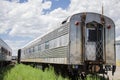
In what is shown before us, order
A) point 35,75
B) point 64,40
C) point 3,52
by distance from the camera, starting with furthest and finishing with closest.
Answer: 1. point 3,52
2. point 35,75
3. point 64,40

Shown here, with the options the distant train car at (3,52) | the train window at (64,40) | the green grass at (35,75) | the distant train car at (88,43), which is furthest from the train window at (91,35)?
the distant train car at (3,52)

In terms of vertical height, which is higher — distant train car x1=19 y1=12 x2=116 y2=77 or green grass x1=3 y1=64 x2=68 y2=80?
distant train car x1=19 y1=12 x2=116 y2=77

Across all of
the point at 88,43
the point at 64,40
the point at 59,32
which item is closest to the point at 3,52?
the point at 59,32

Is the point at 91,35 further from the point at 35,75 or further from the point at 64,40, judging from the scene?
the point at 35,75

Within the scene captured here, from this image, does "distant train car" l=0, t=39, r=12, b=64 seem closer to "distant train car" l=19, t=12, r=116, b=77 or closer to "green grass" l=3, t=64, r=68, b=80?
"green grass" l=3, t=64, r=68, b=80

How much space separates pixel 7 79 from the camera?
1280 cm

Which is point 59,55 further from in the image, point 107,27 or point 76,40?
point 107,27

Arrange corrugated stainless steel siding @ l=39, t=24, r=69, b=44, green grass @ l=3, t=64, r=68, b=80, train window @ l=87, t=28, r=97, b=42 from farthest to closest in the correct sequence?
corrugated stainless steel siding @ l=39, t=24, r=69, b=44 → train window @ l=87, t=28, r=97, b=42 → green grass @ l=3, t=64, r=68, b=80

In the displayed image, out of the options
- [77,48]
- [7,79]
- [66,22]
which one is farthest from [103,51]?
[7,79]

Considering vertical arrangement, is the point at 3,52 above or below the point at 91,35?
below

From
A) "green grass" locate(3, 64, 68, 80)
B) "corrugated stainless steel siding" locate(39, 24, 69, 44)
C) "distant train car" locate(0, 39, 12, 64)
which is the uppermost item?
"corrugated stainless steel siding" locate(39, 24, 69, 44)

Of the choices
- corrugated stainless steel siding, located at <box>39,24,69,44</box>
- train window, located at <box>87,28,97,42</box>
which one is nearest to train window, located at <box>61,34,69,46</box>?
corrugated stainless steel siding, located at <box>39,24,69,44</box>

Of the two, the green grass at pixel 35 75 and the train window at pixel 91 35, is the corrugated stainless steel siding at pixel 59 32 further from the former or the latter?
the green grass at pixel 35 75

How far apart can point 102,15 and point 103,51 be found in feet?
5.47
